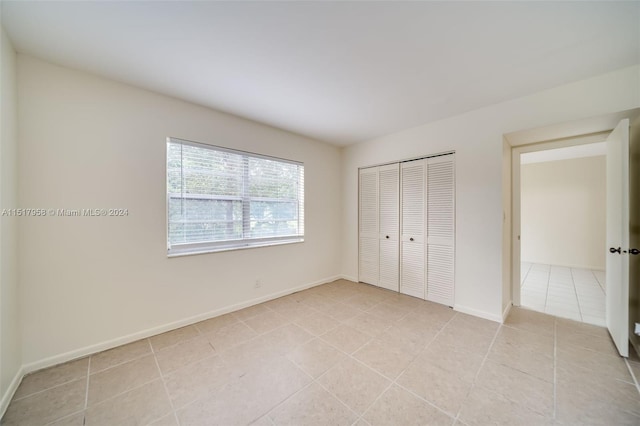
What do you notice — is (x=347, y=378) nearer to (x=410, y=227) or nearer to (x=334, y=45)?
(x=410, y=227)

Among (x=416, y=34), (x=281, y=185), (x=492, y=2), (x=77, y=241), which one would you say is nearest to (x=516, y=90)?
(x=492, y=2)

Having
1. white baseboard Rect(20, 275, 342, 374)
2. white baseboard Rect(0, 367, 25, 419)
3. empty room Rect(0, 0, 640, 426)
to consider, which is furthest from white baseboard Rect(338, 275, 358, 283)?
white baseboard Rect(0, 367, 25, 419)

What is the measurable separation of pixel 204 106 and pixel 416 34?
234 centimetres

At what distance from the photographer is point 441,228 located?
10.2 ft

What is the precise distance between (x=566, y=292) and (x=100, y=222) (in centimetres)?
614

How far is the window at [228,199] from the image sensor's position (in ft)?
8.41

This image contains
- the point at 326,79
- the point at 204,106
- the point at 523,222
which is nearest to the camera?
the point at 326,79

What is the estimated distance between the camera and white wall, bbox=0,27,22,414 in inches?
60.2

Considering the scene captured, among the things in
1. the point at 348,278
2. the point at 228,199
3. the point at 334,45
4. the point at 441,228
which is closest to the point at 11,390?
the point at 228,199

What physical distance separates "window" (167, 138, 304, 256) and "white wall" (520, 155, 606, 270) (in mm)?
5818

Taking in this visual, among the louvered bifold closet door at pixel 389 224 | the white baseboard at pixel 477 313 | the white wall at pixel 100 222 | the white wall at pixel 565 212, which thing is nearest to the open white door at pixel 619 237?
the white baseboard at pixel 477 313

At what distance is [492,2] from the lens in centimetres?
137

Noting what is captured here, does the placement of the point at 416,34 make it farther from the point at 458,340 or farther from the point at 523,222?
the point at 523,222

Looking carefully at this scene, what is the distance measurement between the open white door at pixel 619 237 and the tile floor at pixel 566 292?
522mm
